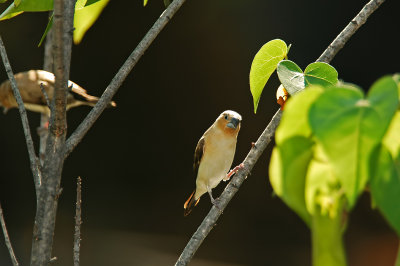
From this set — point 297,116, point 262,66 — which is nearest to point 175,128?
point 262,66

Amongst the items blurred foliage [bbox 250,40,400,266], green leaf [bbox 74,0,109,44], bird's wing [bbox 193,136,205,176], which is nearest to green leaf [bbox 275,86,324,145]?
blurred foliage [bbox 250,40,400,266]

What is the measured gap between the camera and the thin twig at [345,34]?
2.37ft

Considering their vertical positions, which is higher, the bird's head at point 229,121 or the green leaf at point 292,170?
the green leaf at point 292,170

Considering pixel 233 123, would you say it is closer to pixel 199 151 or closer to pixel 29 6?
pixel 199 151

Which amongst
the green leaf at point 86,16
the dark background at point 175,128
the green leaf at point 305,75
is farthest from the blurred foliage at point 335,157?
the dark background at point 175,128

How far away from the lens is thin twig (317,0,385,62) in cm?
72

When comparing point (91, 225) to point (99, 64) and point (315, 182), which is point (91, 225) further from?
point (315, 182)

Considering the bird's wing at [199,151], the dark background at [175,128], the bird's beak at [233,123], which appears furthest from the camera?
the dark background at [175,128]

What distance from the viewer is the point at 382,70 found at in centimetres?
289

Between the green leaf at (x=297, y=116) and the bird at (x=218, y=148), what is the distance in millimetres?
1178

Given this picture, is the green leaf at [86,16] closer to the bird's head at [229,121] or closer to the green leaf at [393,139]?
the green leaf at [393,139]

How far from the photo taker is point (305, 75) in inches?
24.4

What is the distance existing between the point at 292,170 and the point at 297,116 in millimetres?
33

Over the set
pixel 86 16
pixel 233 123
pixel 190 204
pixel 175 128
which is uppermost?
pixel 86 16
